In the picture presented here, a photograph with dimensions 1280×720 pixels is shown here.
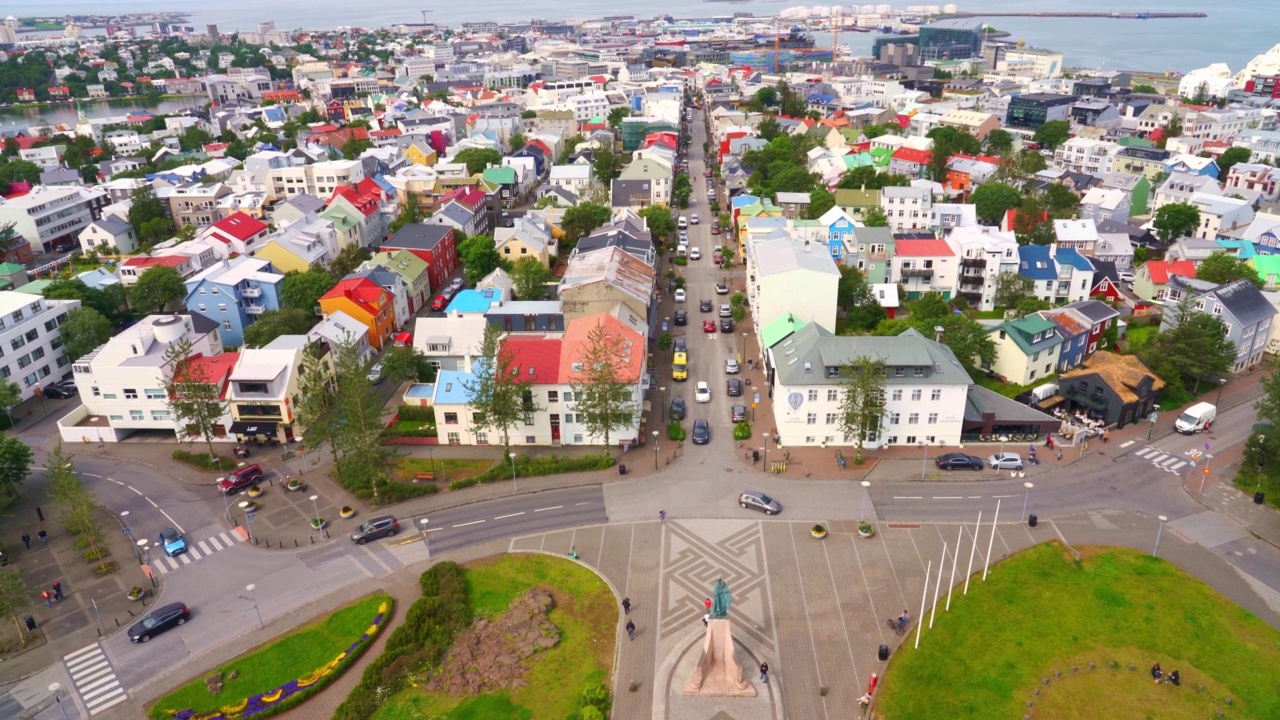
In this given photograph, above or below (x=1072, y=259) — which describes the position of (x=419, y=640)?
below

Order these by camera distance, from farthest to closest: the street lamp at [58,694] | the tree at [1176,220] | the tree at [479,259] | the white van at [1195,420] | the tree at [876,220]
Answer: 1. the tree at [1176,220]
2. the tree at [876,220]
3. the tree at [479,259]
4. the white van at [1195,420]
5. the street lamp at [58,694]

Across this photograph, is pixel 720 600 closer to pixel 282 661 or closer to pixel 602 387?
pixel 602 387

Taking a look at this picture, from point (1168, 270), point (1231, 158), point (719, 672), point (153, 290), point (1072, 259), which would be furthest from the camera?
point (1231, 158)

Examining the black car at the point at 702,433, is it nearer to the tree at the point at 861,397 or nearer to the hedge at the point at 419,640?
the tree at the point at 861,397

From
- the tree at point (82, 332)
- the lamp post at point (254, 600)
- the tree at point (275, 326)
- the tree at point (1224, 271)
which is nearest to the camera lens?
the lamp post at point (254, 600)

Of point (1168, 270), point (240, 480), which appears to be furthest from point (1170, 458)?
point (240, 480)

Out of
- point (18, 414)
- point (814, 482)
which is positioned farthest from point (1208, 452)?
point (18, 414)

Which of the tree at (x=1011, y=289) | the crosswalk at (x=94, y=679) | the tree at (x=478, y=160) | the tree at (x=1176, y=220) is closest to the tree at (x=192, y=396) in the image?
the crosswalk at (x=94, y=679)
